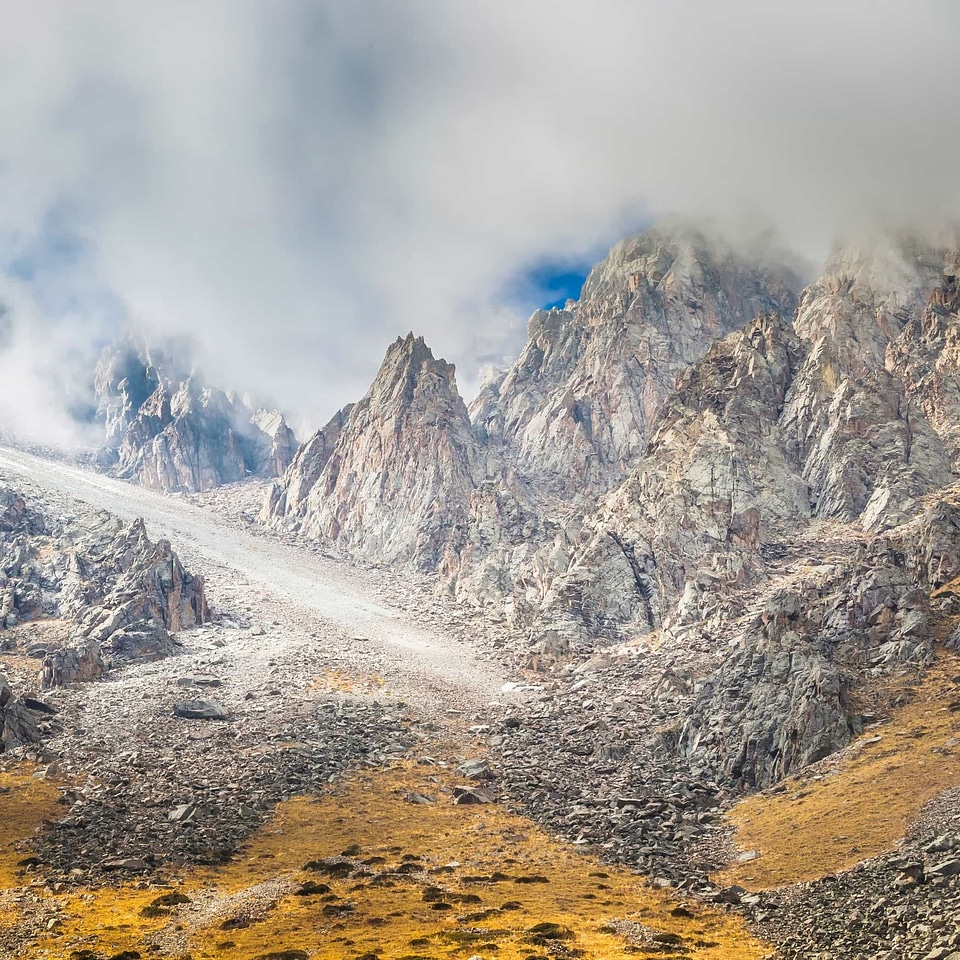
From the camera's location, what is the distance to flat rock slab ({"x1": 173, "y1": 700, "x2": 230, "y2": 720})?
112438 millimetres

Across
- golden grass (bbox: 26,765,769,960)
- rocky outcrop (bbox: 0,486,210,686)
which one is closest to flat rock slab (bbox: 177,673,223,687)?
rocky outcrop (bbox: 0,486,210,686)

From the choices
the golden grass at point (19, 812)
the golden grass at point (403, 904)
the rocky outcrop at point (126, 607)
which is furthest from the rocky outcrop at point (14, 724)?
the golden grass at point (403, 904)

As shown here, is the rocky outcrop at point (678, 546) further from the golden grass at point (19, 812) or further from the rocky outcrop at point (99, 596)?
the golden grass at point (19, 812)

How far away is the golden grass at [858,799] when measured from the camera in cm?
6231

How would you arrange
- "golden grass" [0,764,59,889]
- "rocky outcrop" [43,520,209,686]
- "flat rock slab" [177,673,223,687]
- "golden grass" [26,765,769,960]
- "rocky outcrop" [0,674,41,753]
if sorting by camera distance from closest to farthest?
"golden grass" [26,765,769,960], "golden grass" [0,764,59,889], "rocky outcrop" [0,674,41,753], "flat rock slab" [177,673,223,687], "rocky outcrop" [43,520,209,686]

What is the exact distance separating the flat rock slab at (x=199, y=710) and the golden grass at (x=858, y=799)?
7523 centimetres

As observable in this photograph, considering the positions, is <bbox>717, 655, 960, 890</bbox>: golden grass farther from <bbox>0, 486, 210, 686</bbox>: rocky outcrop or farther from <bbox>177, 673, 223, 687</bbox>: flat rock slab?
<bbox>0, 486, 210, 686</bbox>: rocky outcrop

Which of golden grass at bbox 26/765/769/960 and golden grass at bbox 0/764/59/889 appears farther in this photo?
golden grass at bbox 0/764/59/889

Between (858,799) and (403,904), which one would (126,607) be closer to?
(403,904)

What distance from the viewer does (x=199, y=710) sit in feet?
371

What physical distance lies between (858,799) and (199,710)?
8984 centimetres

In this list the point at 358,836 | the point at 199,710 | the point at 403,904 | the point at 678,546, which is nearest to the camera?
the point at 403,904

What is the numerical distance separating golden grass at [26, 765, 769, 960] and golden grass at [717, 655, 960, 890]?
445 inches

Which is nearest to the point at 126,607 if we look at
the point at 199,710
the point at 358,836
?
the point at 199,710
